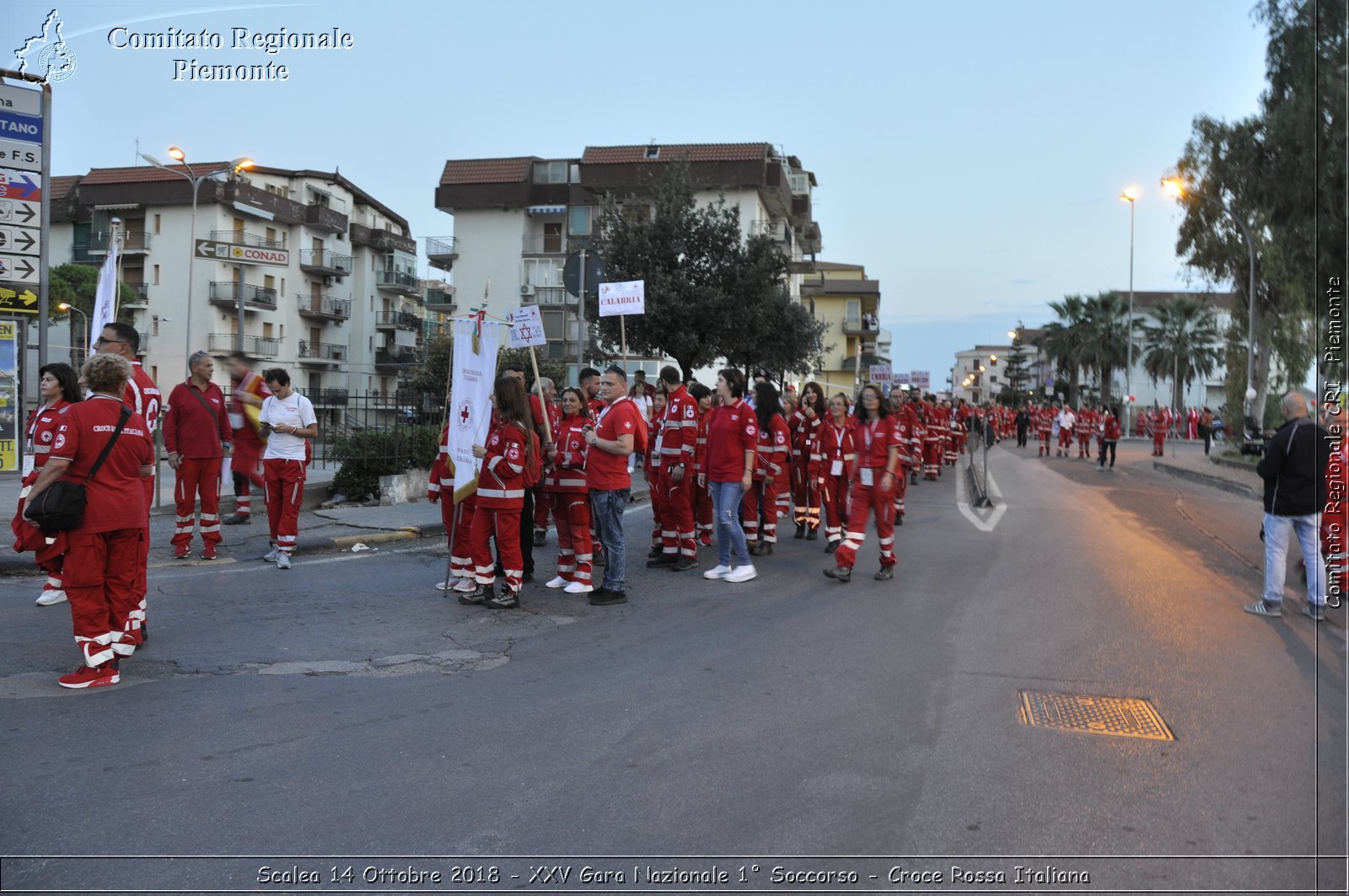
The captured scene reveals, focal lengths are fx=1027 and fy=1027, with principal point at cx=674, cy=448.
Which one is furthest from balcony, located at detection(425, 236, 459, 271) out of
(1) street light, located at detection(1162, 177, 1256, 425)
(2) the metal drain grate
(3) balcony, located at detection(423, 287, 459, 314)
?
(2) the metal drain grate

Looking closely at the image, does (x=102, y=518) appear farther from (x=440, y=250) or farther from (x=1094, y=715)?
(x=440, y=250)

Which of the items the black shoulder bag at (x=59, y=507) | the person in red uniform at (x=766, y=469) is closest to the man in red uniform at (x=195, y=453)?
the black shoulder bag at (x=59, y=507)

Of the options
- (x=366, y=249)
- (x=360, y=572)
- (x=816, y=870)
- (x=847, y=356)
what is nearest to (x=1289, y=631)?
(x=816, y=870)

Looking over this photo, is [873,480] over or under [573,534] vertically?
over

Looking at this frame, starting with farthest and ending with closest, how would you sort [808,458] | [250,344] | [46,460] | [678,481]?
[250,344]
[808,458]
[678,481]
[46,460]

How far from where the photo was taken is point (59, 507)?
19.0 feet

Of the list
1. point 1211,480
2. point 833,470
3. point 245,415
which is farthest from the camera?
point 1211,480

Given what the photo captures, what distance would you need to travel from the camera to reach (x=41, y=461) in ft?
25.8

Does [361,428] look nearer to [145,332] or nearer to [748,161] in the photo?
[748,161]

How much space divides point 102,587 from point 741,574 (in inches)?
224

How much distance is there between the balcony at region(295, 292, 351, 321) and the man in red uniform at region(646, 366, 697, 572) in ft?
179

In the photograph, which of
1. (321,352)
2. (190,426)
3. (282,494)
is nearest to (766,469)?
(282,494)

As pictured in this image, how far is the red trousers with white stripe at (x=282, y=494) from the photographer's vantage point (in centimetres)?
977

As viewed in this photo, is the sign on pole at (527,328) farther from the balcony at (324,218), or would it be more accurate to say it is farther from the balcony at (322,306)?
the balcony at (322,306)
